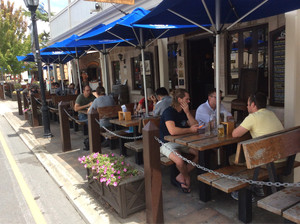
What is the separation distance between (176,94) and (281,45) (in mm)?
2948

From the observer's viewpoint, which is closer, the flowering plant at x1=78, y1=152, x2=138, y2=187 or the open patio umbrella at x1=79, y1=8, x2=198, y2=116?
the flowering plant at x1=78, y1=152, x2=138, y2=187

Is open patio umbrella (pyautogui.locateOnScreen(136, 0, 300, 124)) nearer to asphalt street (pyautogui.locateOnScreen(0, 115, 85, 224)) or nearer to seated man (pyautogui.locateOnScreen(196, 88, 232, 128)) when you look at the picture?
seated man (pyautogui.locateOnScreen(196, 88, 232, 128))

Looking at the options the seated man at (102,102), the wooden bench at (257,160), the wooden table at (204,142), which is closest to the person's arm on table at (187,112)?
the wooden table at (204,142)

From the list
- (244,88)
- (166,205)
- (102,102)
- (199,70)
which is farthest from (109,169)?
(199,70)

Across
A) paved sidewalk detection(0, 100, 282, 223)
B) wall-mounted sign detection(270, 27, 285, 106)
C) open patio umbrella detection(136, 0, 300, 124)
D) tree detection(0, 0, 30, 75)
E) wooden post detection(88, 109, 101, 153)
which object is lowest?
paved sidewalk detection(0, 100, 282, 223)

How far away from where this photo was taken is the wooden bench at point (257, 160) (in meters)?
2.64

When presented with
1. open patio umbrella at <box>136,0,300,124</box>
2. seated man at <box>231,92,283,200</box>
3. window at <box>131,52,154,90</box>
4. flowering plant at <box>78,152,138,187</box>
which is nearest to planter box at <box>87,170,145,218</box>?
flowering plant at <box>78,152,138,187</box>

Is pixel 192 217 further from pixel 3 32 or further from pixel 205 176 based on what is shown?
pixel 3 32

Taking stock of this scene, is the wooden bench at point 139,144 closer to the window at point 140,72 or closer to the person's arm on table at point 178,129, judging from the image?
the person's arm on table at point 178,129

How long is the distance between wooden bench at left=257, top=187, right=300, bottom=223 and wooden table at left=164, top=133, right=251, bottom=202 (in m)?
0.87

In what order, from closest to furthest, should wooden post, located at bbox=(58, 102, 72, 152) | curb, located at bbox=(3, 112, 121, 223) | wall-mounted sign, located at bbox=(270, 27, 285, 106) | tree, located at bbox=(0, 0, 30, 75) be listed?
A: curb, located at bbox=(3, 112, 121, 223)
wall-mounted sign, located at bbox=(270, 27, 285, 106)
wooden post, located at bbox=(58, 102, 72, 152)
tree, located at bbox=(0, 0, 30, 75)

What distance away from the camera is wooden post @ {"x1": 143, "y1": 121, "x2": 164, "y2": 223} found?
2943 mm

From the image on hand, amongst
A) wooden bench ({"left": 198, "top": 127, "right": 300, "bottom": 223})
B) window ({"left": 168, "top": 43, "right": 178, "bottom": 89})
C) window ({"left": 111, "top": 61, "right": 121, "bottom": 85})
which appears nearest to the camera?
wooden bench ({"left": 198, "top": 127, "right": 300, "bottom": 223})

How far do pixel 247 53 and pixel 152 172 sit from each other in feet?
15.2
